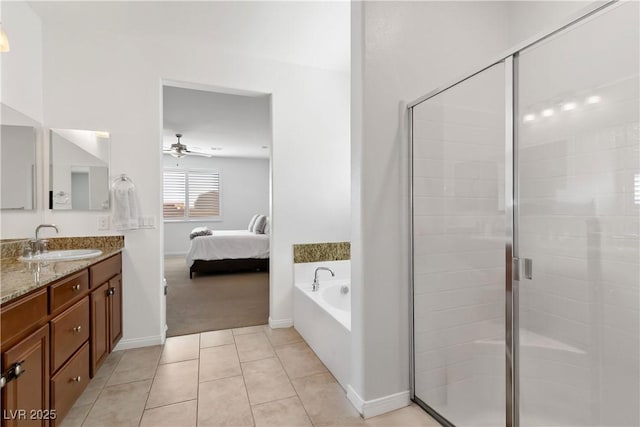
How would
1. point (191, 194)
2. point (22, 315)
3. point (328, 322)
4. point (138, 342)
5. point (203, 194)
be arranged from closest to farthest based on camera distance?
1. point (22, 315)
2. point (328, 322)
3. point (138, 342)
4. point (191, 194)
5. point (203, 194)

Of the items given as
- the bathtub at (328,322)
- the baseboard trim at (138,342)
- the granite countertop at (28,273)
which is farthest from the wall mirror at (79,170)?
the bathtub at (328,322)

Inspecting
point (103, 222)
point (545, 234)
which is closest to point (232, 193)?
point (103, 222)

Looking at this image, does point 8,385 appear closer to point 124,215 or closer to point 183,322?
point 124,215

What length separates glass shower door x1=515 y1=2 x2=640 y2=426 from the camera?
1432 mm

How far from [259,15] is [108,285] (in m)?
2.32

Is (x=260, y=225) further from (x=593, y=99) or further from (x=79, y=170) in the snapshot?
(x=593, y=99)

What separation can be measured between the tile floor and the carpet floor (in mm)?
449

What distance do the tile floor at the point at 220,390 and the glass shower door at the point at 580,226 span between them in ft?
2.49

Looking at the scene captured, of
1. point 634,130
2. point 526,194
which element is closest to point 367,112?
point 526,194

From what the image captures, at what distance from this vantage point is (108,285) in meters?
2.26

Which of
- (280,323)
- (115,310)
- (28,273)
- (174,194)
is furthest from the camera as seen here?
(174,194)

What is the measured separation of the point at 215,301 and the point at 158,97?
2.46 meters

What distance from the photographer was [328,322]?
2.28 metres

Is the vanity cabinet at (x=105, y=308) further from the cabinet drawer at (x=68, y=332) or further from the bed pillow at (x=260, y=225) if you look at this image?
the bed pillow at (x=260, y=225)
